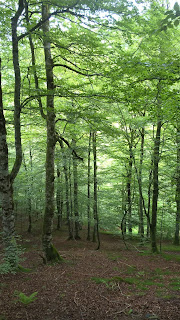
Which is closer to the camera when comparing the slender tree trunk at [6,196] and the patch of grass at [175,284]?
the patch of grass at [175,284]

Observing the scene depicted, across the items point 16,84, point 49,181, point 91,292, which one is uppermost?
point 16,84

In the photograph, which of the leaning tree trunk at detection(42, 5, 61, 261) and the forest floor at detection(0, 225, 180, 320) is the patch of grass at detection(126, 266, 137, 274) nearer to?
the forest floor at detection(0, 225, 180, 320)

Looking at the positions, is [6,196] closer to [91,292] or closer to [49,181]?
[49,181]

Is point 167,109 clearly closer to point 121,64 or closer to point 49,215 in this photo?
point 121,64

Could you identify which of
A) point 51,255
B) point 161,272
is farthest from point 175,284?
point 51,255

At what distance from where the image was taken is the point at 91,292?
16.9 ft

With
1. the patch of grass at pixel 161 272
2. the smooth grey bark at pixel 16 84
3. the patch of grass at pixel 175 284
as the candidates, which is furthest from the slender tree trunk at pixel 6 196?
the patch of grass at pixel 161 272

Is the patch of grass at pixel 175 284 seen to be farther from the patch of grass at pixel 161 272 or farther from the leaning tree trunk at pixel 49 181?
the leaning tree trunk at pixel 49 181

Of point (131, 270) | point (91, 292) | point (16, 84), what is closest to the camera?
point (91, 292)

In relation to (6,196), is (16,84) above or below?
above

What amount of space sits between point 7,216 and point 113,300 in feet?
11.5

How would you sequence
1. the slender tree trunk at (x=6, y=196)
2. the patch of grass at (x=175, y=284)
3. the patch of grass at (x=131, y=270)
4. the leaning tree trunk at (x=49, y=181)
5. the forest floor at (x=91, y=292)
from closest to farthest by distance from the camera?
1. the forest floor at (x=91, y=292)
2. the patch of grass at (x=175, y=284)
3. the slender tree trunk at (x=6, y=196)
4. the patch of grass at (x=131, y=270)
5. the leaning tree trunk at (x=49, y=181)

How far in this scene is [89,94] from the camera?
21.1ft

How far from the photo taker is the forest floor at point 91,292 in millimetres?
3984
